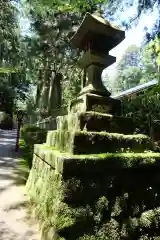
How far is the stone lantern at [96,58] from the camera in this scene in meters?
4.37

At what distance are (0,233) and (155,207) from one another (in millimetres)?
2252

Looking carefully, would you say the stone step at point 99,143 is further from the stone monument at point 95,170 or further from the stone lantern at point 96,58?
the stone lantern at point 96,58

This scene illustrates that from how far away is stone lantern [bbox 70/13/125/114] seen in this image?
4367 mm

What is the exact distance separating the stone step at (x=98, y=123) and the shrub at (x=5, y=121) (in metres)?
23.4

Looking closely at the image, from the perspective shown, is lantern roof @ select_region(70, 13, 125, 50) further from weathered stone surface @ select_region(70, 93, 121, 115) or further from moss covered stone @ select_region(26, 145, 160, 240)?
moss covered stone @ select_region(26, 145, 160, 240)

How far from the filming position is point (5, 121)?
27.1 metres

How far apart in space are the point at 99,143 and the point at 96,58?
175 centimetres

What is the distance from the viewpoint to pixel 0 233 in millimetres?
3398

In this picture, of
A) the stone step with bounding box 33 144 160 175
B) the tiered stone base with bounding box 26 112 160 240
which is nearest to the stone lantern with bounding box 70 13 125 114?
the tiered stone base with bounding box 26 112 160 240

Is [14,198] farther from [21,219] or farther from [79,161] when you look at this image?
[79,161]

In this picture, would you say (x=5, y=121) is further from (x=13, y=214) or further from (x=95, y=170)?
(x=95, y=170)

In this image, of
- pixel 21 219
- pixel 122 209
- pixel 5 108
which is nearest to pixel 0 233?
pixel 21 219

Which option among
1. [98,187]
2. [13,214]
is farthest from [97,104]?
[13,214]

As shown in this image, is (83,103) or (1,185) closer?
(83,103)
